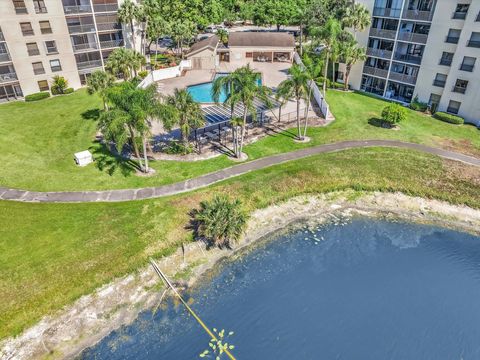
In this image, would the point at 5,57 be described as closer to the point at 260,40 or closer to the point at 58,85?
the point at 58,85

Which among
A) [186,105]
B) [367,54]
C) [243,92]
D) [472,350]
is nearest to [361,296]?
[472,350]

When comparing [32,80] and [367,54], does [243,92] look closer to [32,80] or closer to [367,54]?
[367,54]

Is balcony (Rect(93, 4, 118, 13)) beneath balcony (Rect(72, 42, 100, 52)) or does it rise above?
above

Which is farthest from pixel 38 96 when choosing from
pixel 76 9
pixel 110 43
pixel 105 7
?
pixel 105 7

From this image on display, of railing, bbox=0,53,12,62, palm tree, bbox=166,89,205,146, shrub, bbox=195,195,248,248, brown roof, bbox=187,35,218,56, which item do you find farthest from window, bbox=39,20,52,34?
shrub, bbox=195,195,248,248

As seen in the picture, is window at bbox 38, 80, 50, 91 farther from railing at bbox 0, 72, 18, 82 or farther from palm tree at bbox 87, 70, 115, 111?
palm tree at bbox 87, 70, 115, 111
